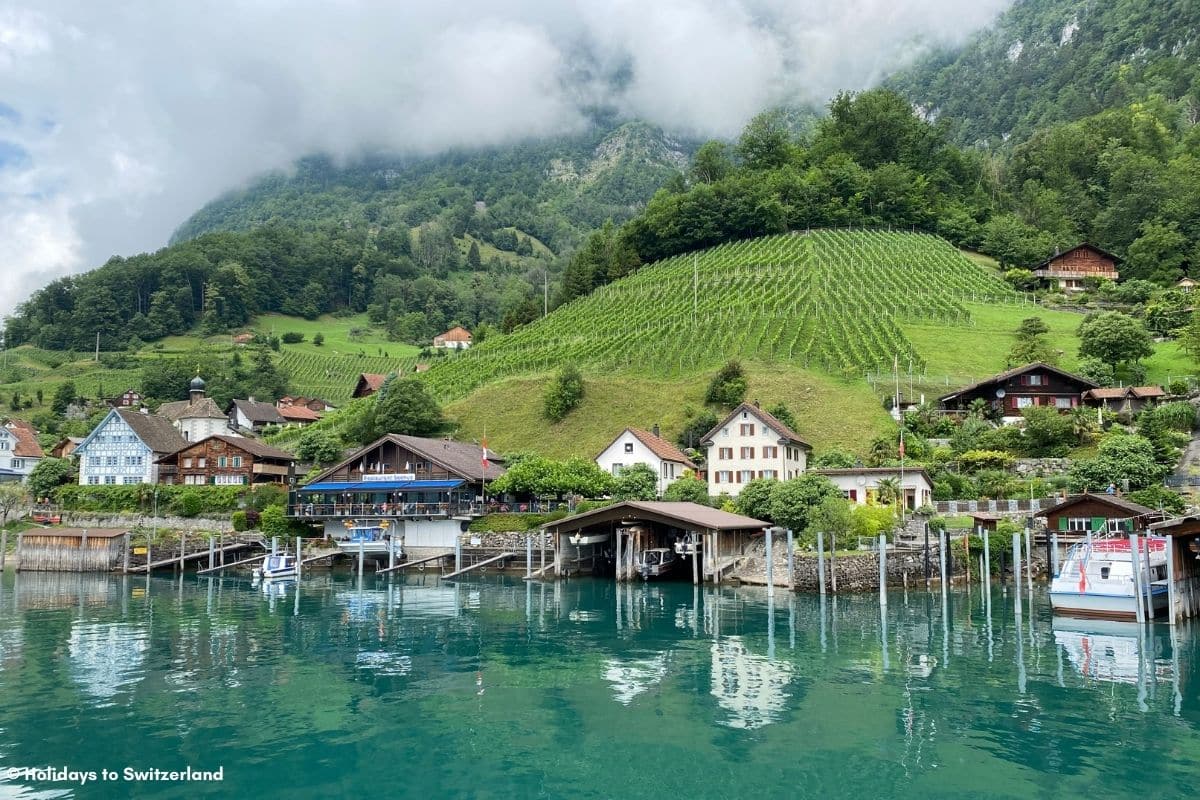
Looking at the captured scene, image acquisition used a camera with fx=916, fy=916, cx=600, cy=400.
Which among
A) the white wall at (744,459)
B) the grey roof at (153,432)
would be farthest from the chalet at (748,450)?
the grey roof at (153,432)

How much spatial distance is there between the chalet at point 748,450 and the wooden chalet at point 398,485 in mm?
17650

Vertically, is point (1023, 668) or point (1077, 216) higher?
point (1077, 216)

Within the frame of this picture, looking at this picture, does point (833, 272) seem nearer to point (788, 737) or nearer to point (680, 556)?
point (680, 556)

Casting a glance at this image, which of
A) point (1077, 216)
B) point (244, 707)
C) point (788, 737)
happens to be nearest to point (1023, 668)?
point (788, 737)

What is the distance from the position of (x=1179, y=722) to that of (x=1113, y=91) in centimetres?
20663

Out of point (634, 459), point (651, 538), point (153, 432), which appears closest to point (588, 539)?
point (651, 538)

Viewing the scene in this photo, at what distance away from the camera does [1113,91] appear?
194500 mm

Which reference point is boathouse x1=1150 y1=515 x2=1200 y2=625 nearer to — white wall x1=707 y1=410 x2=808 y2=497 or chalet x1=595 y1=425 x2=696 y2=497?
white wall x1=707 y1=410 x2=808 y2=497

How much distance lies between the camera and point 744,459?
72.5m

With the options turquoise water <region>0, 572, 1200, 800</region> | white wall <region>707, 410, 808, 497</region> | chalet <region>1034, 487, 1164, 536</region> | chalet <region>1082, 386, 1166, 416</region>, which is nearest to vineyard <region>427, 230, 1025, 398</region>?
chalet <region>1082, 386, 1166, 416</region>

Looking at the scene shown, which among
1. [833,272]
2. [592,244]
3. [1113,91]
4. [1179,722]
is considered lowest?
[1179,722]

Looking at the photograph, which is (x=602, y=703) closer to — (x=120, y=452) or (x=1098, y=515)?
(x=1098, y=515)

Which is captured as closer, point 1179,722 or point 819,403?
point 1179,722

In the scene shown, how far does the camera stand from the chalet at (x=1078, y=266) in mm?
123000
